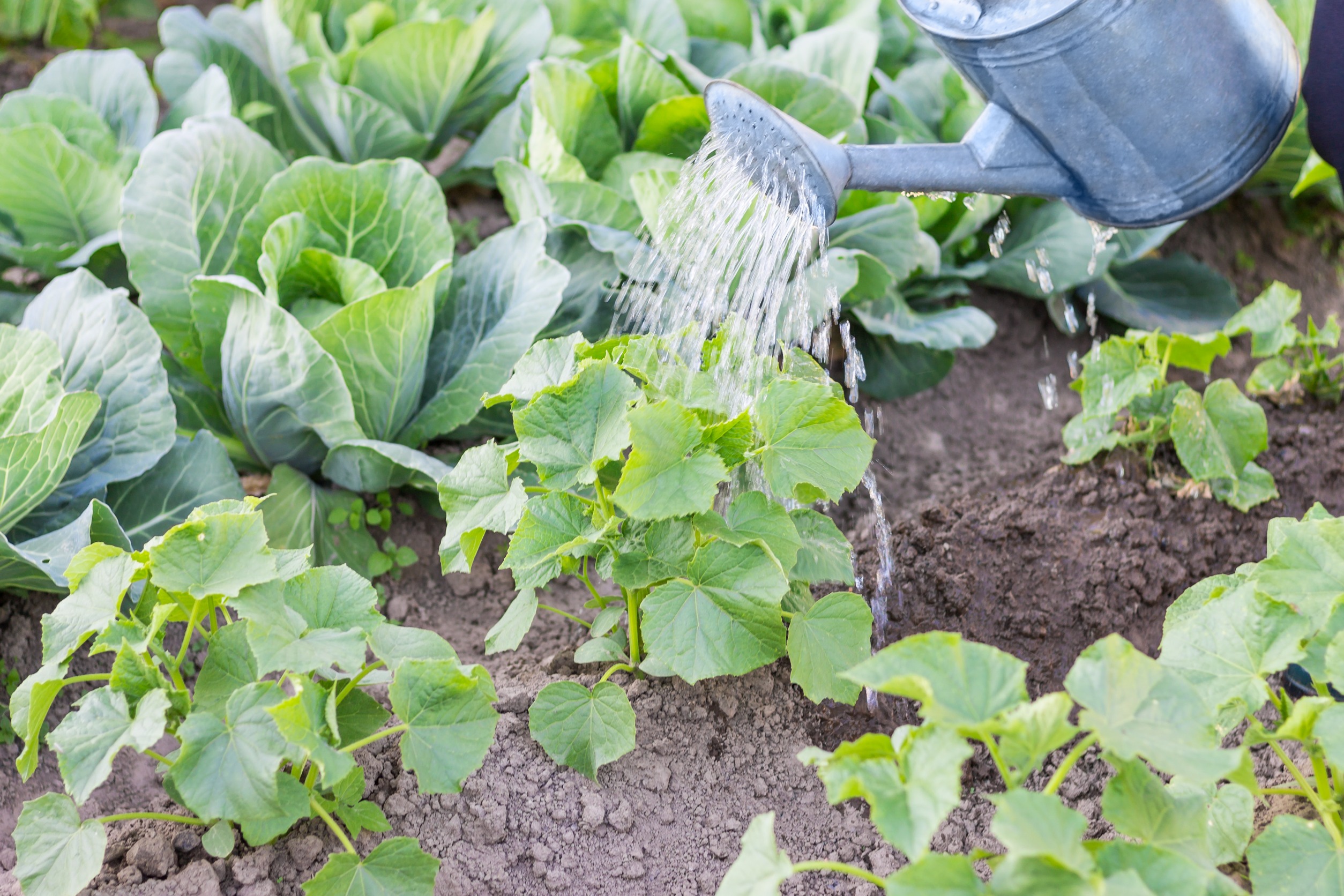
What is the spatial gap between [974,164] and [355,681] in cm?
101

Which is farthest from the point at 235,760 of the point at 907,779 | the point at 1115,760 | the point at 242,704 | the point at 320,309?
the point at 320,309

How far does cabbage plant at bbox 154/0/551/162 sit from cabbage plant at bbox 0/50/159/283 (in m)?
0.17

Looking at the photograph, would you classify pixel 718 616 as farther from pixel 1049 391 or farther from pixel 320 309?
pixel 1049 391

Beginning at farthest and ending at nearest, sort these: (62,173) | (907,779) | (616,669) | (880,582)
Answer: (62,173)
(880,582)
(616,669)
(907,779)

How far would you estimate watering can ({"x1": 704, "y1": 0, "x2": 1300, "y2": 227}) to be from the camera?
1389 millimetres

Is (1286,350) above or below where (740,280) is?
below

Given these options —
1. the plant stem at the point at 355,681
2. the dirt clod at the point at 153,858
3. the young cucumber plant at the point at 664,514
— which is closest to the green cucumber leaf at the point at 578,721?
the young cucumber plant at the point at 664,514

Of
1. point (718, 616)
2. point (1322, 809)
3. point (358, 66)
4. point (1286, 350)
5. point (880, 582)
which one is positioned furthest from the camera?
point (358, 66)

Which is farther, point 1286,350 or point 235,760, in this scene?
point 1286,350

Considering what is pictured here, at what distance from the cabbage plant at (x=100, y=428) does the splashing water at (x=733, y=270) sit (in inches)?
30.3

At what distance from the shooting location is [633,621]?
1.53 m

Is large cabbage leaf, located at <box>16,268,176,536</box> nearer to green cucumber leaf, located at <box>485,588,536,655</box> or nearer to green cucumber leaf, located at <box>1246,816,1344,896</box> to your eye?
green cucumber leaf, located at <box>485,588,536,655</box>

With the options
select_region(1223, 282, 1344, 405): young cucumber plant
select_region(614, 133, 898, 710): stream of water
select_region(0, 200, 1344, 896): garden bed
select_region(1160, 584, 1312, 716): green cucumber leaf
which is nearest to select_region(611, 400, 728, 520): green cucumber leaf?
select_region(614, 133, 898, 710): stream of water

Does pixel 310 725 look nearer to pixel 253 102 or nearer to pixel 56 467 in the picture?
pixel 56 467
